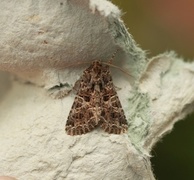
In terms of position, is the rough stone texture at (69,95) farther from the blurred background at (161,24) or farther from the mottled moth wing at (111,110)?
the blurred background at (161,24)

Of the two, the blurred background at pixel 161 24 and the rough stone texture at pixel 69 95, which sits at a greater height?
the blurred background at pixel 161 24

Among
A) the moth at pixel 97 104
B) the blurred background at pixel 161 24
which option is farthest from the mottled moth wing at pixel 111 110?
the blurred background at pixel 161 24

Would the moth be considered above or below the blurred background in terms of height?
below

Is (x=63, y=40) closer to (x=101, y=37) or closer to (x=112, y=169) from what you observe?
(x=101, y=37)

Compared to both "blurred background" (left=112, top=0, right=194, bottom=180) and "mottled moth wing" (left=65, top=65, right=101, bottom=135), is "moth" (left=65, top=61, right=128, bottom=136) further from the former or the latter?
"blurred background" (left=112, top=0, right=194, bottom=180)

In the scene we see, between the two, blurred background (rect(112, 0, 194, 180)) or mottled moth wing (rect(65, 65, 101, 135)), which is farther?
blurred background (rect(112, 0, 194, 180))

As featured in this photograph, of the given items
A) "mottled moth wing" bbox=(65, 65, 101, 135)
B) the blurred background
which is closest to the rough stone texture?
"mottled moth wing" bbox=(65, 65, 101, 135)
